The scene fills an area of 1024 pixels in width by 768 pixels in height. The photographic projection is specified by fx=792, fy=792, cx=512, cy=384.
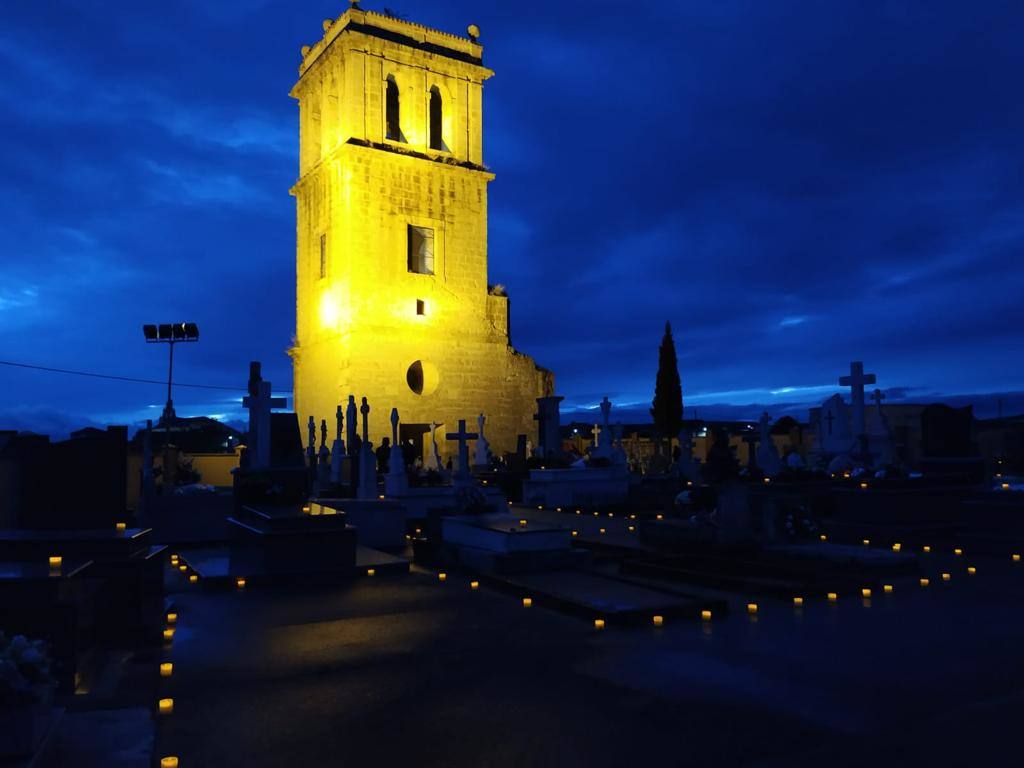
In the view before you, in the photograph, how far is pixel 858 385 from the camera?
58.7 feet

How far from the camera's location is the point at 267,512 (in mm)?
10266

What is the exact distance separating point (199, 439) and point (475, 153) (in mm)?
19850

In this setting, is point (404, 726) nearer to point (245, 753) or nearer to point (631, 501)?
point (245, 753)

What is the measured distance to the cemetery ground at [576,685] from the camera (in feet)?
12.9

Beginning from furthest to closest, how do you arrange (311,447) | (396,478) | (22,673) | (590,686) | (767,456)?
1. (311,447)
2. (767,456)
3. (396,478)
4. (590,686)
5. (22,673)

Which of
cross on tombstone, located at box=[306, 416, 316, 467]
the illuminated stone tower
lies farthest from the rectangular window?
cross on tombstone, located at box=[306, 416, 316, 467]

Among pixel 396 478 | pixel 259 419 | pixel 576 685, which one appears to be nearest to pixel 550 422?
pixel 396 478

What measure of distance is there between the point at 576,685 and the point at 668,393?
4292 centimetres

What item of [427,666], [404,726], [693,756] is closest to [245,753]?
[404,726]

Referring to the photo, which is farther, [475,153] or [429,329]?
[475,153]

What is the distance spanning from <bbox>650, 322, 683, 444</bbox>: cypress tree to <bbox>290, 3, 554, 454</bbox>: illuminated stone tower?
1862cm

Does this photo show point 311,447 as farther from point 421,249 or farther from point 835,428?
point 835,428

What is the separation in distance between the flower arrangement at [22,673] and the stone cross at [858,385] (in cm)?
1717

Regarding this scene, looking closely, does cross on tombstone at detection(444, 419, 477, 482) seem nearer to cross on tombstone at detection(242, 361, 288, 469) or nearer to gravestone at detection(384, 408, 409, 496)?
gravestone at detection(384, 408, 409, 496)
